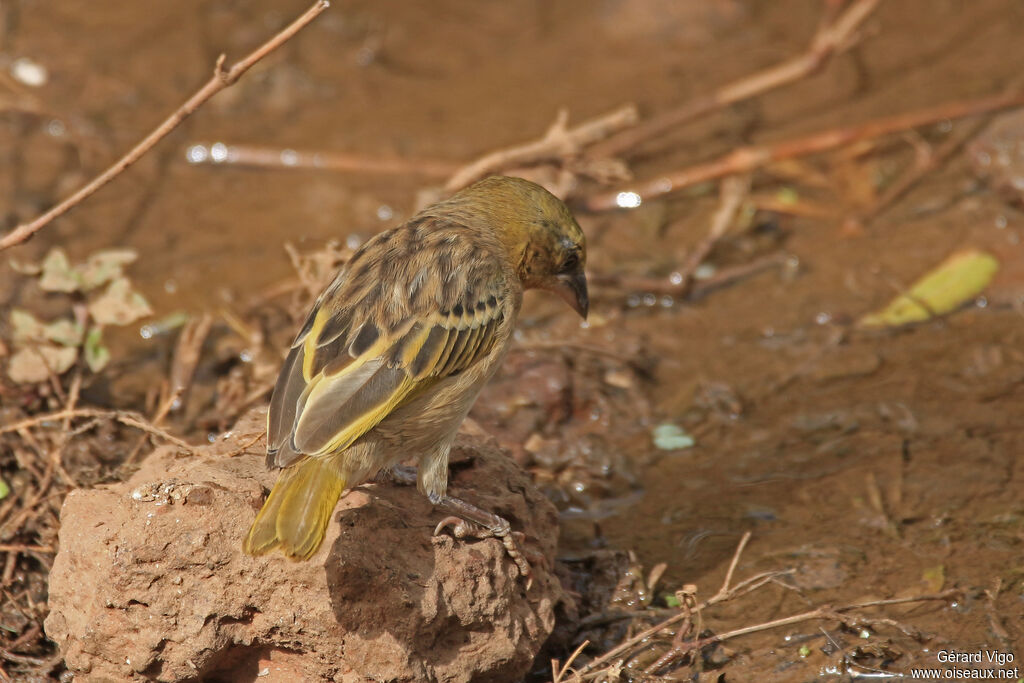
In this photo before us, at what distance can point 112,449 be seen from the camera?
5176 mm

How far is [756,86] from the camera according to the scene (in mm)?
7734

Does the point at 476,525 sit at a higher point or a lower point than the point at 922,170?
higher

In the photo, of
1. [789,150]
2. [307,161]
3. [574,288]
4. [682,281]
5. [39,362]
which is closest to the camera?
[574,288]

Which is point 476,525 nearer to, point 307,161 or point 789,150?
point 789,150

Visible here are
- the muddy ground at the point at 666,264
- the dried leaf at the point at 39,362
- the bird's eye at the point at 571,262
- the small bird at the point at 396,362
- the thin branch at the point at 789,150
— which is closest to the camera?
the small bird at the point at 396,362

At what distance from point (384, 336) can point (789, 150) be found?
14.8ft

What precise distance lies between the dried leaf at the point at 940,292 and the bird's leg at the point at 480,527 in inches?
122

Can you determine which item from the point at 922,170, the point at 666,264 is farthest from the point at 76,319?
the point at 922,170

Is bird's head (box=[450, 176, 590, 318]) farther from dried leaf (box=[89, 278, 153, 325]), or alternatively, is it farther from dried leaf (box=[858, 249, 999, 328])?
dried leaf (box=[858, 249, 999, 328])

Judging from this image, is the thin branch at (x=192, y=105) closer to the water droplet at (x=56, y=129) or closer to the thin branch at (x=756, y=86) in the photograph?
the thin branch at (x=756, y=86)

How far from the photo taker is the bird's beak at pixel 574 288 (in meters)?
5.09

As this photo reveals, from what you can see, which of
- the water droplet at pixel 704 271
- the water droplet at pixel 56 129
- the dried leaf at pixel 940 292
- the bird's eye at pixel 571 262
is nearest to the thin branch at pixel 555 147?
the water droplet at pixel 704 271

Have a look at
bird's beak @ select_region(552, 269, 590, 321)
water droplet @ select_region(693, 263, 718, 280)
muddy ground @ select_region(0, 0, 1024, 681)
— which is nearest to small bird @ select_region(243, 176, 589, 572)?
bird's beak @ select_region(552, 269, 590, 321)

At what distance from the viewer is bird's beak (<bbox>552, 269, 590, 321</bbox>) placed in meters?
5.09
